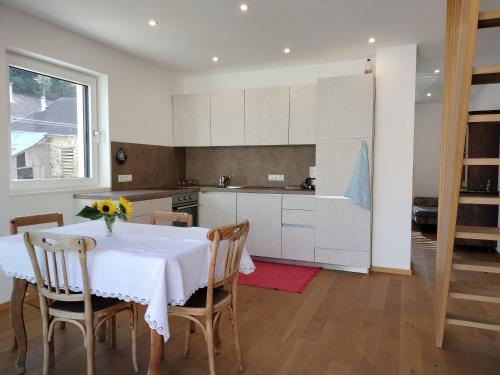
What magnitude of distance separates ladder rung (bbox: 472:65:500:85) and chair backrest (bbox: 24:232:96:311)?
208cm

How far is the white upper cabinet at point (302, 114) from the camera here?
446cm

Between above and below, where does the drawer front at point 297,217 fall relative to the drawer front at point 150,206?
below

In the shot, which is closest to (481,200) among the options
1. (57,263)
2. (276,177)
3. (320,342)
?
(320,342)

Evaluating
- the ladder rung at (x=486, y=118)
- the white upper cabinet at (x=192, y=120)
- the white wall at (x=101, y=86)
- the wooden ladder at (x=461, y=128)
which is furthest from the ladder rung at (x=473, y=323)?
the white upper cabinet at (x=192, y=120)

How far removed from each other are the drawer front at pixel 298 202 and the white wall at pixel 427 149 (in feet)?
15.5

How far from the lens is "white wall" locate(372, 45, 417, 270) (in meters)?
4.01

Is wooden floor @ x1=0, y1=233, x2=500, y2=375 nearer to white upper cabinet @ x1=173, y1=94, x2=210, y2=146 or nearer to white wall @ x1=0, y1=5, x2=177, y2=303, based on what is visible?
white wall @ x1=0, y1=5, x2=177, y2=303

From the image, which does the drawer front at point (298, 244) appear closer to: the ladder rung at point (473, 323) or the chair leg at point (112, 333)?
the ladder rung at point (473, 323)

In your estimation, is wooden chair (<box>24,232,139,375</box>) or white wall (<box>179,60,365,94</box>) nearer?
wooden chair (<box>24,232,139,375</box>)

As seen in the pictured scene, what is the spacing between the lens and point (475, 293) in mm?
2309

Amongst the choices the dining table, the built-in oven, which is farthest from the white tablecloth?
the built-in oven

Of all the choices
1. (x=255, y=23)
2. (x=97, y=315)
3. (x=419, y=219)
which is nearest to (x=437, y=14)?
(x=255, y=23)

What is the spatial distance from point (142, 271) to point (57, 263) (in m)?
0.58

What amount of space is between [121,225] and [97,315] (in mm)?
852
